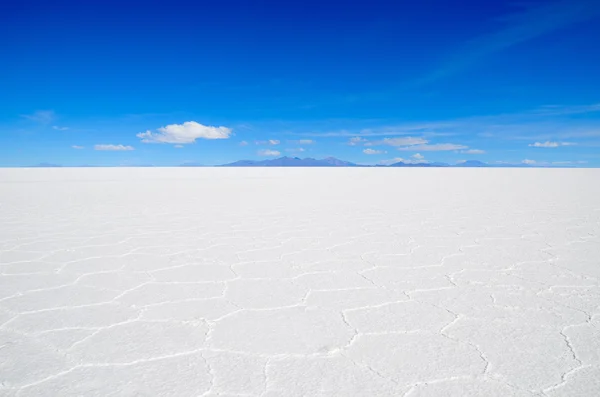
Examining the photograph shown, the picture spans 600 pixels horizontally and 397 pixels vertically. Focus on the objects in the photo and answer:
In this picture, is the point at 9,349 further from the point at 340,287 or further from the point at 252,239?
the point at 252,239

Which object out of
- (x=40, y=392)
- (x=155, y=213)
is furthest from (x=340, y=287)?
(x=155, y=213)

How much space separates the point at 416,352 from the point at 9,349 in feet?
4.75

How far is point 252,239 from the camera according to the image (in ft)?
10.7

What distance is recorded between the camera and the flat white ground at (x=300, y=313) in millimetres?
1148

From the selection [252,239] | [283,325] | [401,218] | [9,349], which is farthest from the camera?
[401,218]

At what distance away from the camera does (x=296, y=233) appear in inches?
139

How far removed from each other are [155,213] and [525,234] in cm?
418

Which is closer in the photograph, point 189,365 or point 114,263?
point 189,365

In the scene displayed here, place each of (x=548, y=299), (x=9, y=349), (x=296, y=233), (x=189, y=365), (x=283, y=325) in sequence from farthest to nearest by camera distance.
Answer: (x=296, y=233) < (x=548, y=299) < (x=283, y=325) < (x=9, y=349) < (x=189, y=365)

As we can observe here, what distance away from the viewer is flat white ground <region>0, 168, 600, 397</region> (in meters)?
1.15

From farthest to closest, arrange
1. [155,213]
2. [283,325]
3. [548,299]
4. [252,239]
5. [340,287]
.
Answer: [155,213], [252,239], [340,287], [548,299], [283,325]

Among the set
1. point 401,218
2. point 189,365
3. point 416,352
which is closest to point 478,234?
point 401,218

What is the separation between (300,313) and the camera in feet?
5.45

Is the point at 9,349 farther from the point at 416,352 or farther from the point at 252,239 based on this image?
the point at 252,239
